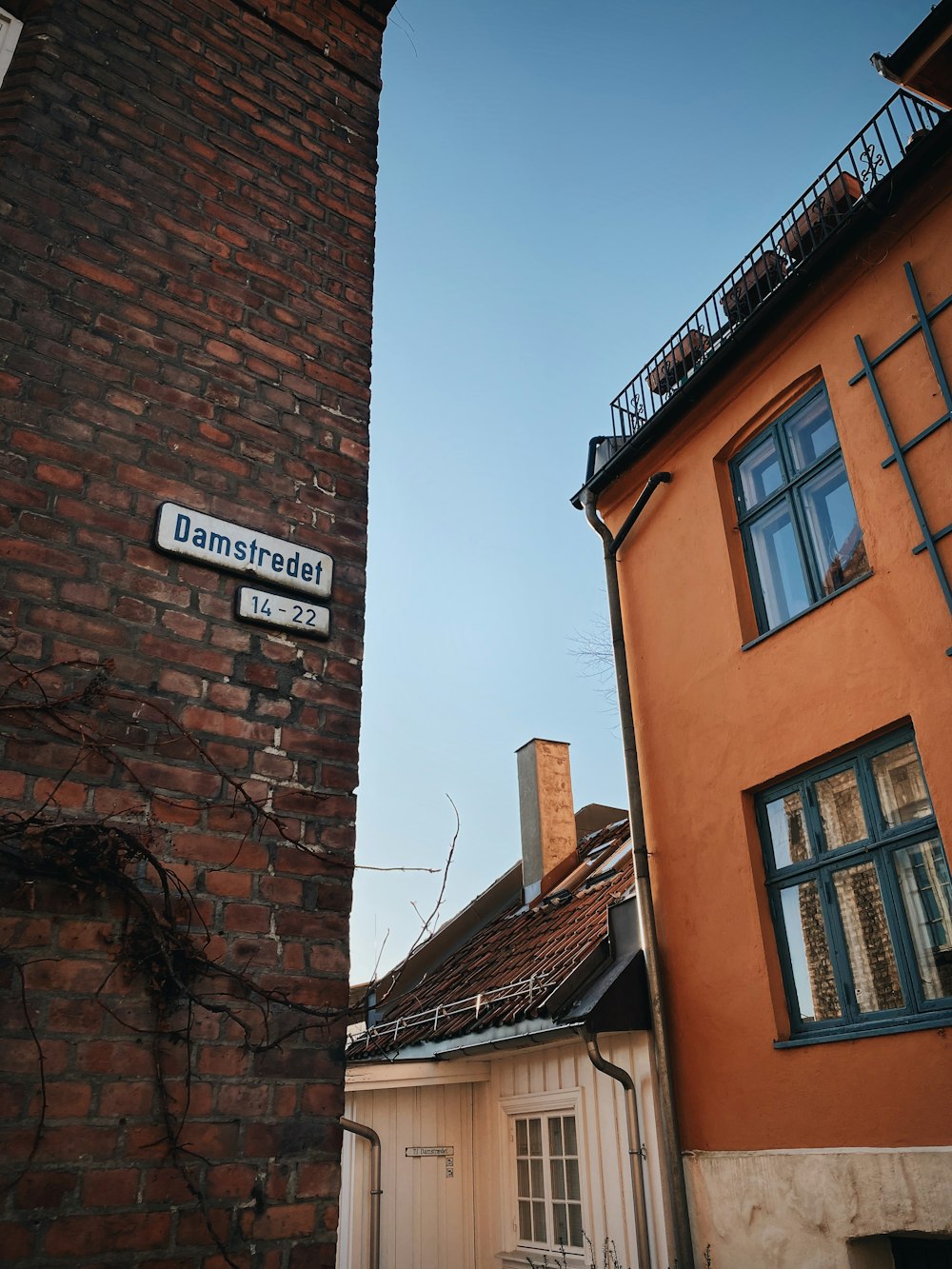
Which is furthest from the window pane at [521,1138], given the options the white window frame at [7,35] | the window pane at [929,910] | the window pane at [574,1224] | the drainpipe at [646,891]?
the white window frame at [7,35]

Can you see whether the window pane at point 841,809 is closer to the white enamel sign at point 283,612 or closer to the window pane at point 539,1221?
the white enamel sign at point 283,612

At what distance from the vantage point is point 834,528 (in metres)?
7.01

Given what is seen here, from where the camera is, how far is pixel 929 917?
564cm

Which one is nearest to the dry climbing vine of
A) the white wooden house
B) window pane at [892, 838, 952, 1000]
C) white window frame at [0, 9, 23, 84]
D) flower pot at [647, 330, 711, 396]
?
white window frame at [0, 9, 23, 84]

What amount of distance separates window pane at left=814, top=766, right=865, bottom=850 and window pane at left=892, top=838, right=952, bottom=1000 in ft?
1.36

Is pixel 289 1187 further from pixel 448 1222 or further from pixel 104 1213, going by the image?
pixel 448 1222

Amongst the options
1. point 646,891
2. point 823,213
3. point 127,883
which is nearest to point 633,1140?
point 646,891

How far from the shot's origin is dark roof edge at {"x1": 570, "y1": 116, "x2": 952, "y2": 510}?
6469 mm

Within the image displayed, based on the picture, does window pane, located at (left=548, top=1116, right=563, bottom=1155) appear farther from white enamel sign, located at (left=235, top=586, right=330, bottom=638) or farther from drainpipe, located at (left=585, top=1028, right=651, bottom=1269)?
white enamel sign, located at (left=235, top=586, right=330, bottom=638)

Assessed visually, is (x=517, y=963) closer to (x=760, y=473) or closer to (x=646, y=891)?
(x=646, y=891)

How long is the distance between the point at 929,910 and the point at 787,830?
4.13 feet

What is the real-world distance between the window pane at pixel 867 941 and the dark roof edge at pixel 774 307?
4.27 meters

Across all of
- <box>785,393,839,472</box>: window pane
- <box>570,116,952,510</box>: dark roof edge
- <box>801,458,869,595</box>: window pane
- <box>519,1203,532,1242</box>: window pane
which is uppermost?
<box>570,116,952,510</box>: dark roof edge

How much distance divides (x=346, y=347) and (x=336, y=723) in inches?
56.6
